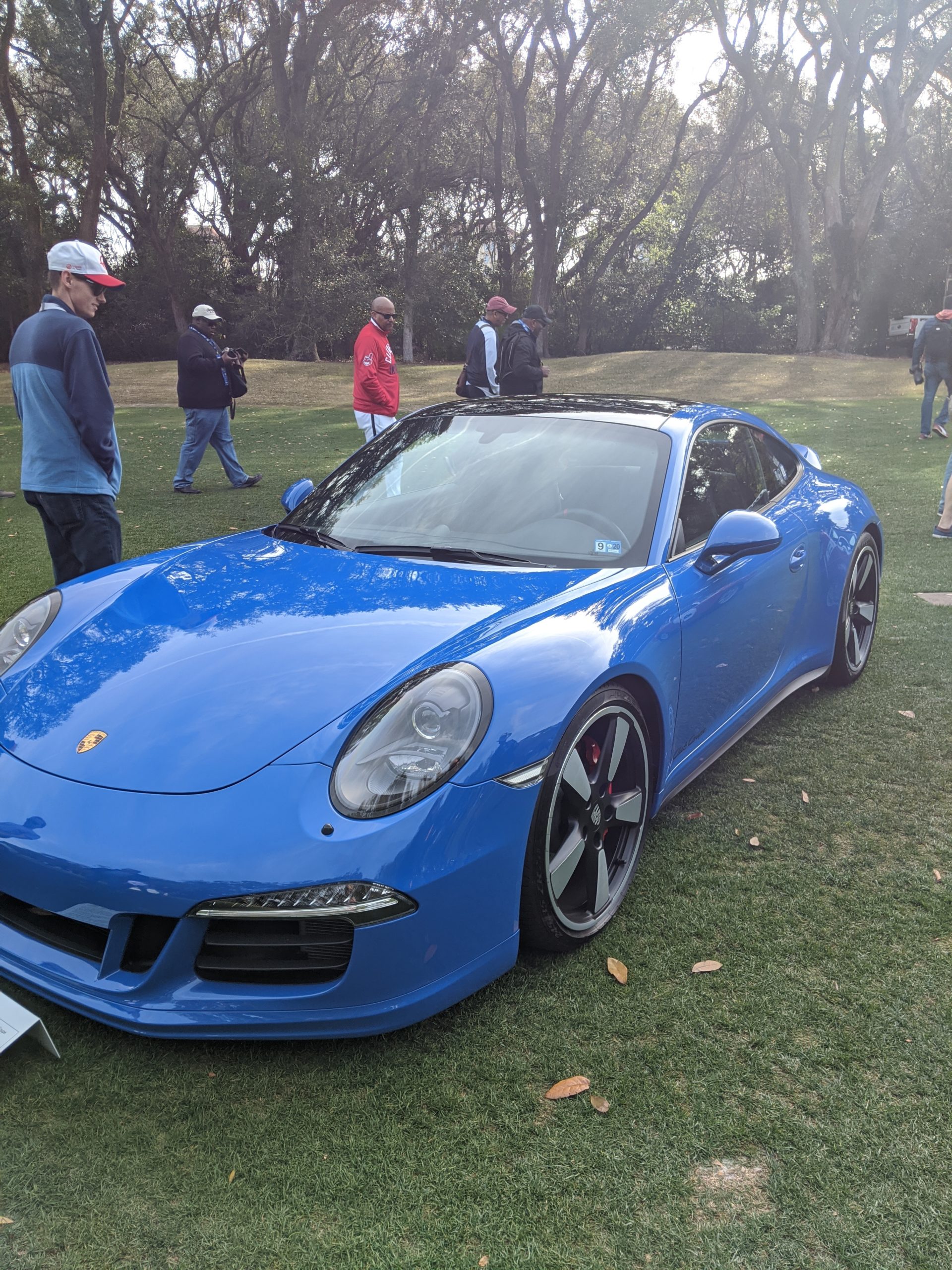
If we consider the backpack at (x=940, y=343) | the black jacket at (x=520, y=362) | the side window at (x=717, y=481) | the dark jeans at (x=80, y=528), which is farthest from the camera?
the backpack at (x=940, y=343)

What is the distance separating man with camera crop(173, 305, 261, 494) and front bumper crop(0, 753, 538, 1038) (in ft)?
26.1

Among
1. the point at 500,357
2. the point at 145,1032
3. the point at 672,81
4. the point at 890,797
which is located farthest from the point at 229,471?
the point at 672,81

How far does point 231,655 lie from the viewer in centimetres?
271

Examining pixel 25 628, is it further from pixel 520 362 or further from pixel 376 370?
pixel 520 362

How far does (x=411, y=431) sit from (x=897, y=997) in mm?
2710

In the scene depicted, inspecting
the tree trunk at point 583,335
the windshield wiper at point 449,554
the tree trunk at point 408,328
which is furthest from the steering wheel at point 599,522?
the tree trunk at point 583,335

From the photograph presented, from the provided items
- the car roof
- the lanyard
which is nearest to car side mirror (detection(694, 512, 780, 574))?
the car roof

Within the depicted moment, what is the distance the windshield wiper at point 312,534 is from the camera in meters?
3.50

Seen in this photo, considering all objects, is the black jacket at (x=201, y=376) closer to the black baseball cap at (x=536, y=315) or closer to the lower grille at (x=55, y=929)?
the black baseball cap at (x=536, y=315)

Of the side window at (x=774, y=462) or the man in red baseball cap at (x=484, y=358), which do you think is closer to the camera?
the side window at (x=774, y=462)

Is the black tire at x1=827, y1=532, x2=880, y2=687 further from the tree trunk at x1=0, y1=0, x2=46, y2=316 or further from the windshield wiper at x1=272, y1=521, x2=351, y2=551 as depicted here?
the tree trunk at x1=0, y1=0, x2=46, y2=316

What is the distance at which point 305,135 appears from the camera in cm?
2898

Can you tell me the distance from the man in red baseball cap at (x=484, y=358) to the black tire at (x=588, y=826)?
7334 millimetres

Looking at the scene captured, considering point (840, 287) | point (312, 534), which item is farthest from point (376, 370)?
point (840, 287)
